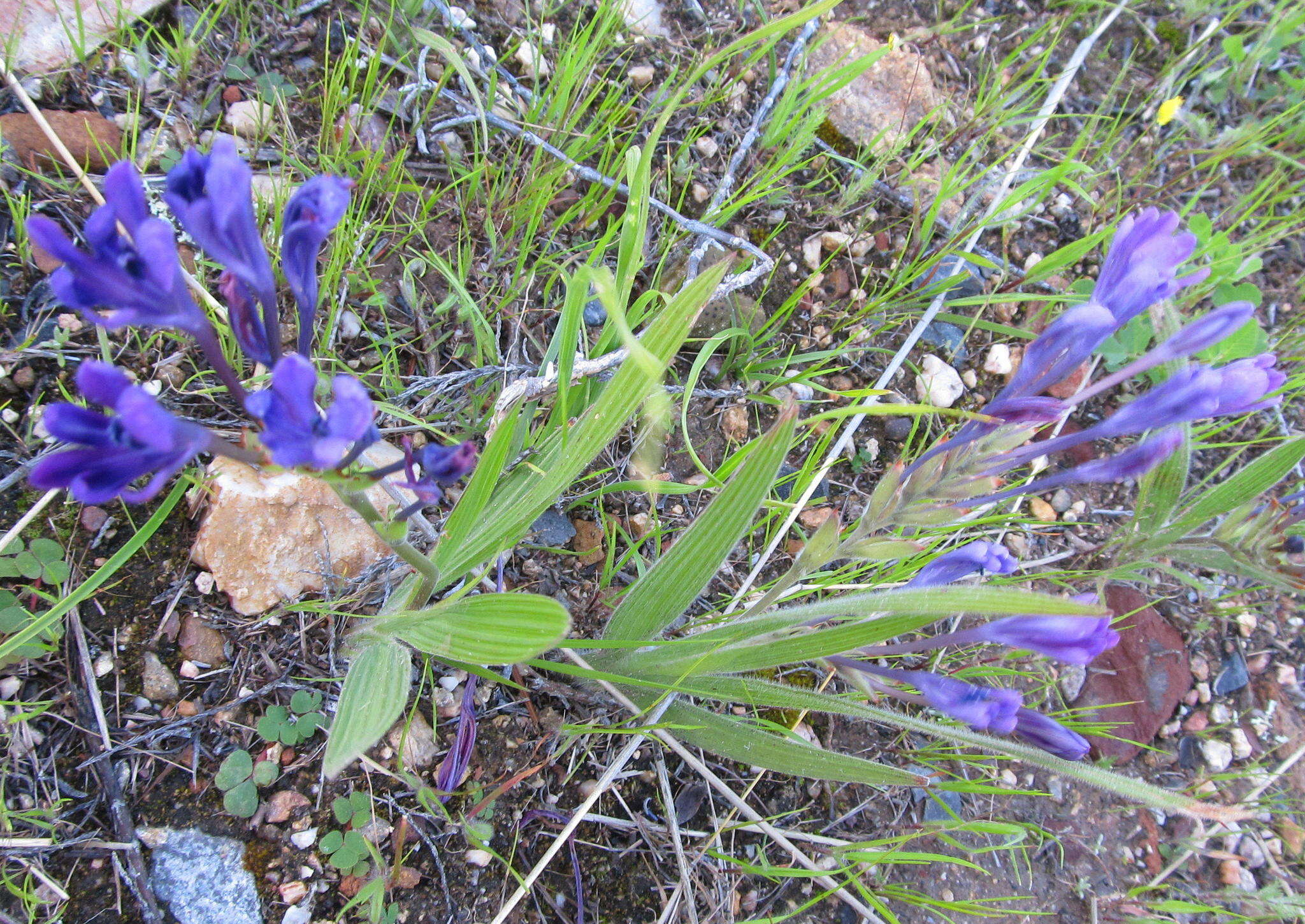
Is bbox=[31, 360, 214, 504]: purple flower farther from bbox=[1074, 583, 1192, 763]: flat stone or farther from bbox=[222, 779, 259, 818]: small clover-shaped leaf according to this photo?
bbox=[1074, 583, 1192, 763]: flat stone

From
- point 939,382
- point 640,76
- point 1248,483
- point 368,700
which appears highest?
point 640,76

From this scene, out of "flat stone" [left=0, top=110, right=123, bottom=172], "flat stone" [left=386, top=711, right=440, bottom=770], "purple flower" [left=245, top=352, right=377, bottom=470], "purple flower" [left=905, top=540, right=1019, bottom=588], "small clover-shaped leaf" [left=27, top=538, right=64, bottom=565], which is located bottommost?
"purple flower" [left=905, top=540, right=1019, bottom=588]

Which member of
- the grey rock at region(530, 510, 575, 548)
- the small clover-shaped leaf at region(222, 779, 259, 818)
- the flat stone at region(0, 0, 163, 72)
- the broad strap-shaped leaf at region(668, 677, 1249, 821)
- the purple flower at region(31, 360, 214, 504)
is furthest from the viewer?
the grey rock at region(530, 510, 575, 548)

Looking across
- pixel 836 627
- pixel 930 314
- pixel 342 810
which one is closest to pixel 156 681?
pixel 342 810

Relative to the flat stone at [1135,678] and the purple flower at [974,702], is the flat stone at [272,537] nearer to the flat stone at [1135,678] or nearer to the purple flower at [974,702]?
the purple flower at [974,702]

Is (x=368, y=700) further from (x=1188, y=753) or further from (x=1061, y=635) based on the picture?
(x=1188, y=753)

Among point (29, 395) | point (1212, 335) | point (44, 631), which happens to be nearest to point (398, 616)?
point (44, 631)

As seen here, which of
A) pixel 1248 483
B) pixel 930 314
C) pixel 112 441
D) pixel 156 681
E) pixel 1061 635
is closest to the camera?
pixel 112 441

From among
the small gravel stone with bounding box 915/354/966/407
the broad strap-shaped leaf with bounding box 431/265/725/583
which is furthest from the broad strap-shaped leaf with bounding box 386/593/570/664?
the small gravel stone with bounding box 915/354/966/407
